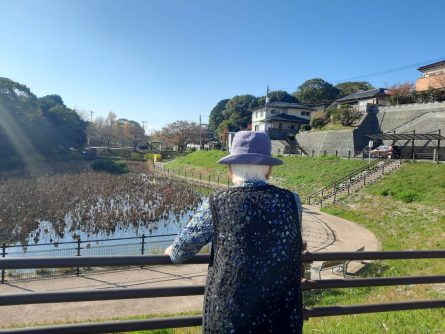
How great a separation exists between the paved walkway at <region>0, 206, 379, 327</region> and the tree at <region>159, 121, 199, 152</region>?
198 ft

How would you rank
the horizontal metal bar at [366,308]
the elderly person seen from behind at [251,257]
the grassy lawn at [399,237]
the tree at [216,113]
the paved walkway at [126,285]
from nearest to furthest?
1. the elderly person seen from behind at [251,257]
2. the horizontal metal bar at [366,308]
3. the grassy lawn at [399,237]
4. the paved walkway at [126,285]
5. the tree at [216,113]

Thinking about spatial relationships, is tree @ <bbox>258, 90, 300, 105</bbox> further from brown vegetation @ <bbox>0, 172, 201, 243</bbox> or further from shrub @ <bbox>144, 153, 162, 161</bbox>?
brown vegetation @ <bbox>0, 172, 201, 243</bbox>

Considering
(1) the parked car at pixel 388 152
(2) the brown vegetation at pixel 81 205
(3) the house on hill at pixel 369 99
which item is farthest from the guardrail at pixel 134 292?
(3) the house on hill at pixel 369 99

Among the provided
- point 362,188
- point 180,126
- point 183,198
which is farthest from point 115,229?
point 180,126

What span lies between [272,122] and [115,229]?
3739 centimetres

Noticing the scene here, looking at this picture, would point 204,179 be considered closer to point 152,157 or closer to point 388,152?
point 388,152

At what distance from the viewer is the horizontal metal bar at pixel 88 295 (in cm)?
267

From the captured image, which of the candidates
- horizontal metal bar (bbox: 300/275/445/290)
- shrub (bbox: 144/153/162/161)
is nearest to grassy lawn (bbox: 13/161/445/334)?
horizontal metal bar (bbox: 300/275/445/290)

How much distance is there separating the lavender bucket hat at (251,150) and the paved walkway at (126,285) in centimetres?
723

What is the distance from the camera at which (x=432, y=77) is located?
131ft

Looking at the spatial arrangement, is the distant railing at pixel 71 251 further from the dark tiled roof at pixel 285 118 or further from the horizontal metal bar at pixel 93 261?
the dark tiled roof at pixel 285 118

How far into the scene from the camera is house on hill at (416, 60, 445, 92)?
127 ft

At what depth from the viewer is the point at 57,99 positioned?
238 ft

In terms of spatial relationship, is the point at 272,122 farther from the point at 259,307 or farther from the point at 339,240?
the point at 259,307
